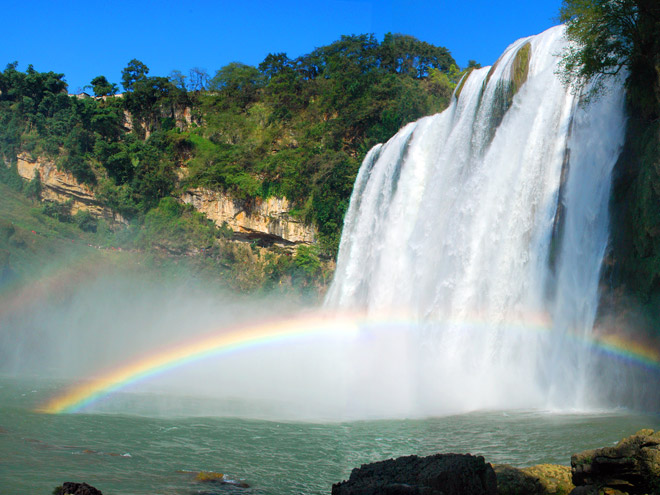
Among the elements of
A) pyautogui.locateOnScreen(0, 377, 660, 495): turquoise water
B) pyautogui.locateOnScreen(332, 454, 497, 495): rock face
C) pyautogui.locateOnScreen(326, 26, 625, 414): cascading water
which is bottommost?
pyautogui.locateOnScreen(0, 377, 660, 495): turquoise water

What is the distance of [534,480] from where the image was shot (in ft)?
19.8

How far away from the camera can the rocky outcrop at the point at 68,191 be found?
114 ft

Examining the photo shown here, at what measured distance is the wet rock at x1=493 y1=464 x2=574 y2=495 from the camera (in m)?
5.87

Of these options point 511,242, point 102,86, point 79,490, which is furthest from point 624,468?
point 102,86

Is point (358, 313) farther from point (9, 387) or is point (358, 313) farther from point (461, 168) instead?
point (9, 387)

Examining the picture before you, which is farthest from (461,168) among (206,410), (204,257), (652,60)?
(204,257)

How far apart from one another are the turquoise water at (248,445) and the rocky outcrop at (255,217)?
64.2 ft

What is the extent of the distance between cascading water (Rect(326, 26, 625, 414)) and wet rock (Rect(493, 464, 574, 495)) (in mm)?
5931

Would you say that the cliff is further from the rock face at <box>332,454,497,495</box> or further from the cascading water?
the rock face at <box>332,454,497,495</box>

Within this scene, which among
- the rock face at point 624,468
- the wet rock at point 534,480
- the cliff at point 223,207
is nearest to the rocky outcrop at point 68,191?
the cliff at point 223,207

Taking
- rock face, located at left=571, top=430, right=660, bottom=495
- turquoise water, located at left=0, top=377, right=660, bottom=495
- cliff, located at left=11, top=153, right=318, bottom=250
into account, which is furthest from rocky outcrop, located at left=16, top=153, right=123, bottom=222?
rock face, located at left=571, top=430, right=660, bottom=495

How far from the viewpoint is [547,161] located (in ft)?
45.9

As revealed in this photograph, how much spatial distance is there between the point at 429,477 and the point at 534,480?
1710mm

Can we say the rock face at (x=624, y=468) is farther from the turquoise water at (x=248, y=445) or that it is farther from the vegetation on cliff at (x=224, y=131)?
the vegetation on cliff at (x=224, y=131)
